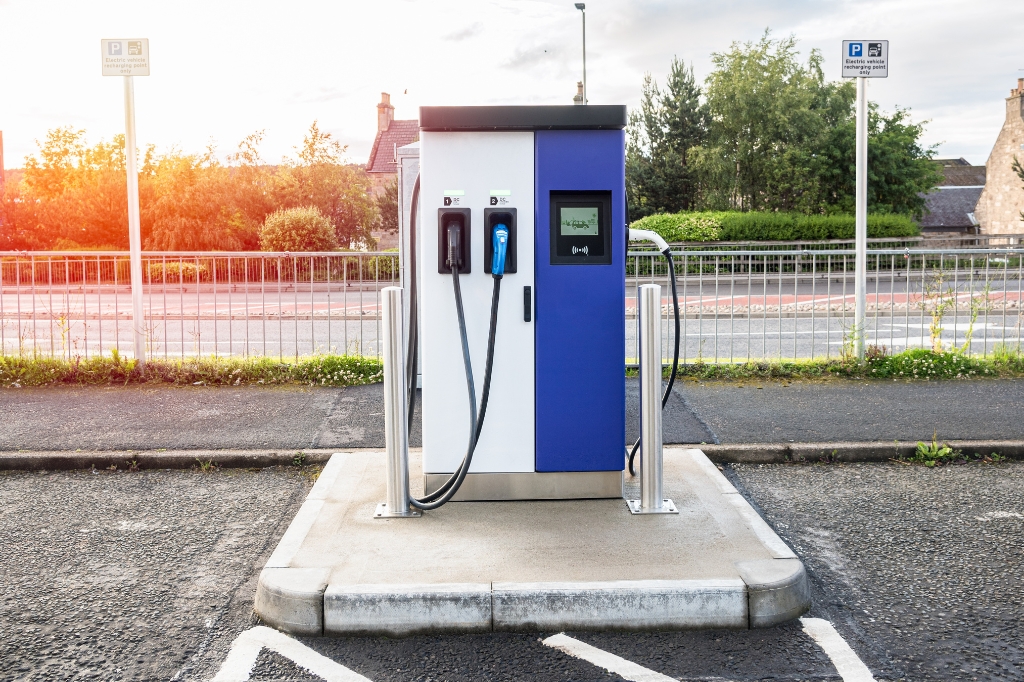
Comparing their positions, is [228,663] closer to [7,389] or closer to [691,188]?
[7,389]

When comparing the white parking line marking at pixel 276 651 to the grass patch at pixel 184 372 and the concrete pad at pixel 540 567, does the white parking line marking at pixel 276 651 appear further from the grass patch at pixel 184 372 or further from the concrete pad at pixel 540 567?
the grass patch at pixel 184 372

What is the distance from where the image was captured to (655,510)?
4.67m

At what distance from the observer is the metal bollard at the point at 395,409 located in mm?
4461

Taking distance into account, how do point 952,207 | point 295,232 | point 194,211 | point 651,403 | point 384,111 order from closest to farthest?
point 651,403
point 295,232
point 194,211
point 384,111
point 952,207

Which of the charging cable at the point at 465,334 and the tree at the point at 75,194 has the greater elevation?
the tree at the point at 75,194

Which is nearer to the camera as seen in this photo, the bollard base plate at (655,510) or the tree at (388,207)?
the bollard base plate at (655,510)

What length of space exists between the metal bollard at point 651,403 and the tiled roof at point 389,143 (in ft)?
134

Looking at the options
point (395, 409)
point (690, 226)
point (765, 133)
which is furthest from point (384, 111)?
point (395, 409)

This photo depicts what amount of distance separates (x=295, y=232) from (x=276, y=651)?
2710cm

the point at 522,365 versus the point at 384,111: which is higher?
the point at 384,111

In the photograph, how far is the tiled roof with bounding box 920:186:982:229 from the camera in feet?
220

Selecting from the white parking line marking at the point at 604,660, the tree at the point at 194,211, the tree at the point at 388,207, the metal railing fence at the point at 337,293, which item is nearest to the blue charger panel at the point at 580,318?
the white parking line marking at the point at 604,660

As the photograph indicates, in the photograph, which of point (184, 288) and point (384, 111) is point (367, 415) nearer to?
point (184, 288)

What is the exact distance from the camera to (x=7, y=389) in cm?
870
